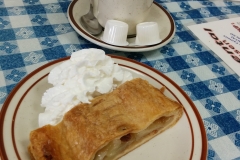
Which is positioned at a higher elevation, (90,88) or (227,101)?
(90,88)

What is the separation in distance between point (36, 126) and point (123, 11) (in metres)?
0.55

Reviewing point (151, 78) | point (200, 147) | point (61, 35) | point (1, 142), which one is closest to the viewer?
point (1, 142)

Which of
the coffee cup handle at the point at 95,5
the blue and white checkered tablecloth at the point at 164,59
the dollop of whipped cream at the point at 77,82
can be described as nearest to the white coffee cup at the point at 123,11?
the coffee cup handle at the point at 95,5

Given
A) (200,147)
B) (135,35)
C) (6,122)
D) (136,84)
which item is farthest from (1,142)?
(135,35)

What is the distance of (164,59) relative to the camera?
3.84 ft

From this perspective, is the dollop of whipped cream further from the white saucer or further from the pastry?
the white saucer

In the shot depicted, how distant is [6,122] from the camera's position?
729mm

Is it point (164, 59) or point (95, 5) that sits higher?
point (95, 5)

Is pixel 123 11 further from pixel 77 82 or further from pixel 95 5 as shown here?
pixel 77 82

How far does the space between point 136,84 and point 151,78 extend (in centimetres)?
11

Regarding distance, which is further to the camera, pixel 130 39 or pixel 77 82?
pixel 130 39

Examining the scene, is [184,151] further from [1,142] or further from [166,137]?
[1,142]

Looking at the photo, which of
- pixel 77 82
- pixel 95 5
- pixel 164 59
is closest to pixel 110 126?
pixel 77 82

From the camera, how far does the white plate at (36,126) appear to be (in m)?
0.71
